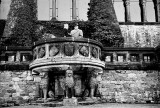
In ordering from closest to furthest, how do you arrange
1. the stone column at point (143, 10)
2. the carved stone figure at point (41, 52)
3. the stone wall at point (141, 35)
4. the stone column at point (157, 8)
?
the carved stone figure at point (41, 52), the stone wall at point (141, 35), the stone column at point (143, 10), the stone column at point (157, 8)

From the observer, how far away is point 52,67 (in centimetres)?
900

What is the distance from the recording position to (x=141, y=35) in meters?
22.2

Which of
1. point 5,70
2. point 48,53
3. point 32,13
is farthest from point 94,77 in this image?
point 32,13

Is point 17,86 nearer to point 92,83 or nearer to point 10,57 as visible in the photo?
point 92,83

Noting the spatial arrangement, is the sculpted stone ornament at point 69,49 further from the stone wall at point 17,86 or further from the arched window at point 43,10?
the arched window at point 43,10

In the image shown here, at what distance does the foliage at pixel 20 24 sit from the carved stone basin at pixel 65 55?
6697 mm

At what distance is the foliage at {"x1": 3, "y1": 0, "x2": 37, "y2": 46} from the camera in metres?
15.8

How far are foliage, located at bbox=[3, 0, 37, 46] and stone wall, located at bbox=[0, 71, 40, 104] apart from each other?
4.47 m

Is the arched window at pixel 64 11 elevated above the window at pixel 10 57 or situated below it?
above

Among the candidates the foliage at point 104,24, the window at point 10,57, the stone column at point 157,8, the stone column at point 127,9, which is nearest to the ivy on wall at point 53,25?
the foliage at point 104,24

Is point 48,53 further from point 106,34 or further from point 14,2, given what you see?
Result: point 14,2

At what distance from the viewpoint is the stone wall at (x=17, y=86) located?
1119 centimetres

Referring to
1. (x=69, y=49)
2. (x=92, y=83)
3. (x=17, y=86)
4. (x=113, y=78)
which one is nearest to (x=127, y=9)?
(x=113, y=78)

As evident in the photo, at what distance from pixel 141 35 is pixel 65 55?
1439cm
